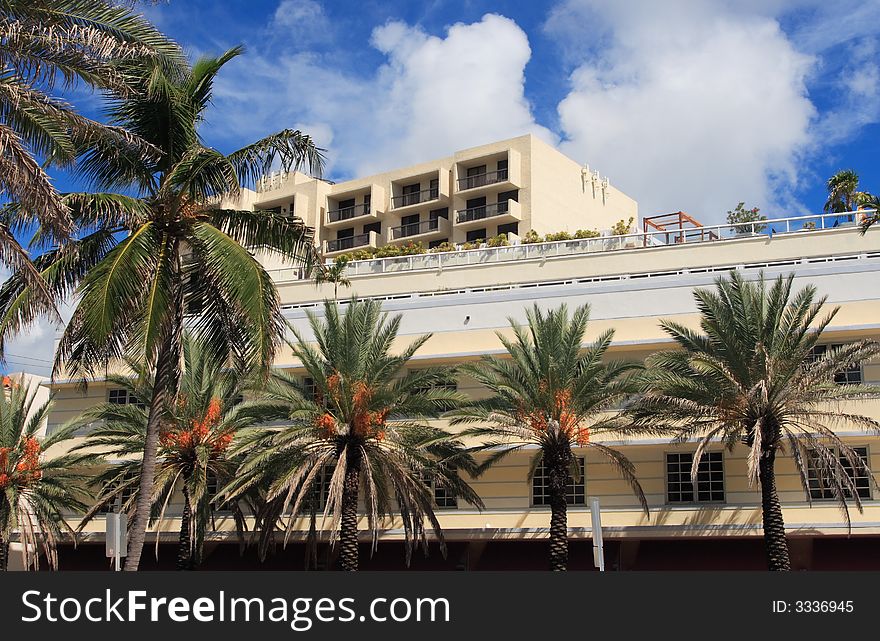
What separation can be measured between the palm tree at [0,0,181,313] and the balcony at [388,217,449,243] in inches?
1988

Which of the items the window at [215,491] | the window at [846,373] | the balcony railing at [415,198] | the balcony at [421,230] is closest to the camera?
the window at [846,373]

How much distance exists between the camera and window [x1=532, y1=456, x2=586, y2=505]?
108ft

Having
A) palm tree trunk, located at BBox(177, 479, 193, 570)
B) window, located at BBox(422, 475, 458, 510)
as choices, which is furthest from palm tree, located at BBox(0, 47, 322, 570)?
window, located at BBox(422, 475, 458, 510)

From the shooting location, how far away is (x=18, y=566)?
4103cm

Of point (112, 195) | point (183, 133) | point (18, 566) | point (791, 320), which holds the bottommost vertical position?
point (18, 566)

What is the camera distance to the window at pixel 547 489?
108 ft

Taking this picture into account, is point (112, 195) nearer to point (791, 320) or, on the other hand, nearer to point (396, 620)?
point (396, 620)

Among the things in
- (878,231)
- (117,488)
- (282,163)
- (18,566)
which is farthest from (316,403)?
(878,231)

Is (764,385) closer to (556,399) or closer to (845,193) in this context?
(556,399)

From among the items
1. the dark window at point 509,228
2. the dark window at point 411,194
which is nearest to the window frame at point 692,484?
the dark window at point 509,228

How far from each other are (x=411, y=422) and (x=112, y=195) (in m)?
12.9

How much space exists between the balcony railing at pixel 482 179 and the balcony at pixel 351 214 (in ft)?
22.5

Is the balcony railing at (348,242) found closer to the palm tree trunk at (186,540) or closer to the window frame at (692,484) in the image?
the palm tree trunk at (186,540)

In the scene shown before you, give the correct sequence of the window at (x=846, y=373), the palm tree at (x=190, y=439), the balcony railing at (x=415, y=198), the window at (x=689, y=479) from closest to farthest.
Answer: the window at (x=846, y=373) → the window at (x=689, y=479) → the palm tree at (x=190, y=439) → the balcony railing at (x=415, y=198)
